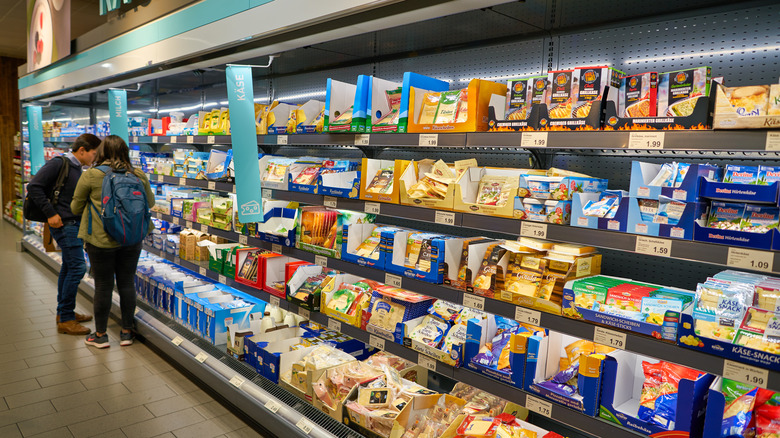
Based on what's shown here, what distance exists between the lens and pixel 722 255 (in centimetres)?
160

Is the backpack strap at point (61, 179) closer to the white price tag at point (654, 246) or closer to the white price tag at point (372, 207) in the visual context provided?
the white price tag at point (372, 207)

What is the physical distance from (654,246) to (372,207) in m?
1.46

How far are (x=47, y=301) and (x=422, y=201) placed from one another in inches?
213

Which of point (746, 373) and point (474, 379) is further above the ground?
point (746, 373)

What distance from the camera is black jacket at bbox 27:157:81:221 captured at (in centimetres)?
478

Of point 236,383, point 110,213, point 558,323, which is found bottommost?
point 236,383

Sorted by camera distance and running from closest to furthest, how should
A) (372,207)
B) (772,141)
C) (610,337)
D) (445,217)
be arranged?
(772,141) → (610,337) → (445,217) → (372,207)

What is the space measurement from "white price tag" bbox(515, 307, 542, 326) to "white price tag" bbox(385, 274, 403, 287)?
70cm

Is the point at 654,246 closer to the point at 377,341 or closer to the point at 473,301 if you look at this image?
the point at 473,301

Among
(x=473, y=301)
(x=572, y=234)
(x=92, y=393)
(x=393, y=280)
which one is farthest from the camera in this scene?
(x=92, y=393)

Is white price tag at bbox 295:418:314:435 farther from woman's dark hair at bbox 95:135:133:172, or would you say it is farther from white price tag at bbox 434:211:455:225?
woman's dark hair at bbox 95:135:133:172

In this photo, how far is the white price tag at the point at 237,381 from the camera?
10.8ft

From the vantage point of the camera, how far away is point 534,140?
207 cm

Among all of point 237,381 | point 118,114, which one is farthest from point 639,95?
point 118,114
